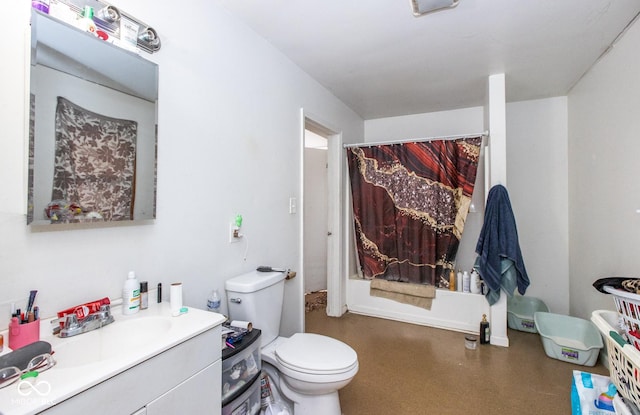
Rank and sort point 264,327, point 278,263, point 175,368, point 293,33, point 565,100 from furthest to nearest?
point 565,100, point 278,263, point 293,33, point 264,327, point 175,368

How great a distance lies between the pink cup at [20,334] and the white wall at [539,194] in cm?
348

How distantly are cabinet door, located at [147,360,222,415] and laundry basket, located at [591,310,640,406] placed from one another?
4.80 ft

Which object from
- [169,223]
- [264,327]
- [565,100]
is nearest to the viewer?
[169,223]

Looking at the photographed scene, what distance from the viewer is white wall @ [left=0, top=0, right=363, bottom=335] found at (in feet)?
3.14

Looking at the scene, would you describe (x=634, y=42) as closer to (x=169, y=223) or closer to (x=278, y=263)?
(x=278, y=263)

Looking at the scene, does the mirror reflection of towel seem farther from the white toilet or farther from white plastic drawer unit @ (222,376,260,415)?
white plastic drawer unit @ (222,376,260,415)

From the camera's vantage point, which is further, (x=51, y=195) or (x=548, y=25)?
(x=548, y=25)

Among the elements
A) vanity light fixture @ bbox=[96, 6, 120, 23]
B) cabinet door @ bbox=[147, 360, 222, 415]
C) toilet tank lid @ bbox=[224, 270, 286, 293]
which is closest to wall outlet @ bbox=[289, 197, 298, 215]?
toilet tank lid @ bbox=[224, 270, 286, 293]

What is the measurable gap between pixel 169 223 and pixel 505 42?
241 cm

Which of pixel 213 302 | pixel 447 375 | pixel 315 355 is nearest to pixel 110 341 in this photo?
pixel 213 302

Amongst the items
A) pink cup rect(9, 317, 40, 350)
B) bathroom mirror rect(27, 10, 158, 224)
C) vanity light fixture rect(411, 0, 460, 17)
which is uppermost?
vanity light fixture rect(411, 0, 460, 17)

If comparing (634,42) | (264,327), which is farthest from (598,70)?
(264,327)

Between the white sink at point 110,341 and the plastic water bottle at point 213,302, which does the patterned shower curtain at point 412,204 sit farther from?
the white sink at point 110,341

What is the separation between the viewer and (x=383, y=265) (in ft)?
10.8
